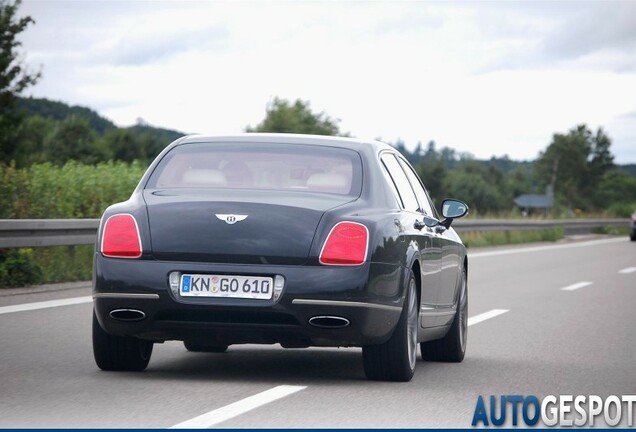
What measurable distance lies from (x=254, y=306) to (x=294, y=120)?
309ft

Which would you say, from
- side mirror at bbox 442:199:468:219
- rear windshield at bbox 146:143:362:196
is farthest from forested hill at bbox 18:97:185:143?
rear windshield at bbox 146:143:362:196

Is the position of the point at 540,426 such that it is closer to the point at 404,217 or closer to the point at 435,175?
the point at 404,217

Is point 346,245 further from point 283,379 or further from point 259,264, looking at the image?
point 283,379

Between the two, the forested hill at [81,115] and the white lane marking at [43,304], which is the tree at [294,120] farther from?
the white lane marking at [43,304]

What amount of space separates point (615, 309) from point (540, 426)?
30.5 feet

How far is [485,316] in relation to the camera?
14.4 meters

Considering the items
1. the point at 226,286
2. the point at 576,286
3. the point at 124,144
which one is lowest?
the point at 124,144

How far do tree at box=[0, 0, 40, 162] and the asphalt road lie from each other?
2028 inches

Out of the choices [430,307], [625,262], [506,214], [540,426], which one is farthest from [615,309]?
[506,214]

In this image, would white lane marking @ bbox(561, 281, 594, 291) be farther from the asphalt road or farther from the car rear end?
the car rear end

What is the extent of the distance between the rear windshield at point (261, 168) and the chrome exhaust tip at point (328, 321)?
0.93 metres

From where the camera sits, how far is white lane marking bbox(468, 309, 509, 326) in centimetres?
1375

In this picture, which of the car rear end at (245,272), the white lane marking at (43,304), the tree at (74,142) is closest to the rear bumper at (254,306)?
the car rear end at (245,272)

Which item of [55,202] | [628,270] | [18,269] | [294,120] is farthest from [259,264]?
[294,120]
